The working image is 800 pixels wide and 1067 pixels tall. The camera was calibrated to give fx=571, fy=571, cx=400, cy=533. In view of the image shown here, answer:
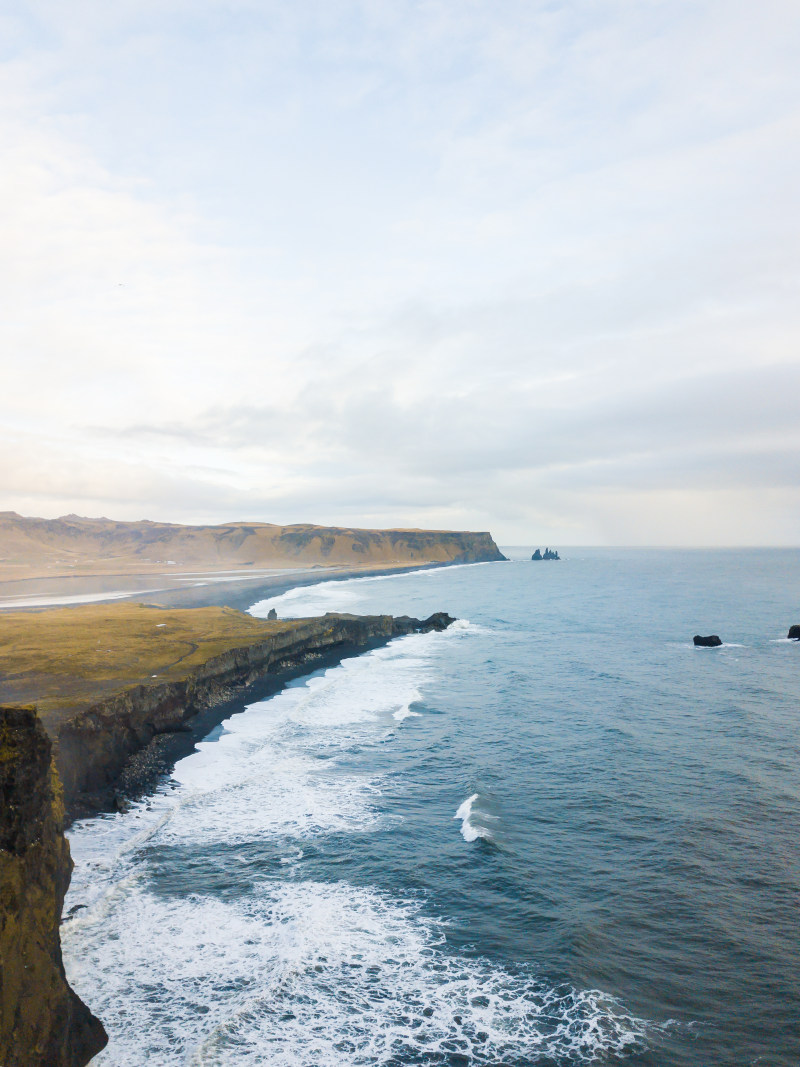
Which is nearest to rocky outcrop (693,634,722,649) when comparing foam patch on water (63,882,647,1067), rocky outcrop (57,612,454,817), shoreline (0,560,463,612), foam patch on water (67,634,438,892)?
foam patch on water (67,634,438,892)

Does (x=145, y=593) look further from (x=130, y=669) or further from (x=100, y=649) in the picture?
(x=130, y=669)

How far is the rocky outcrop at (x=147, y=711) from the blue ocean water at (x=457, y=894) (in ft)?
6.66

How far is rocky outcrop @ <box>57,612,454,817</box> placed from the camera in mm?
19953

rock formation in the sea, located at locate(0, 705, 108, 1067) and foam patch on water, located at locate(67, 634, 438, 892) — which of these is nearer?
rock formation in the sea, located at locate(0, 705, 108, 1067)

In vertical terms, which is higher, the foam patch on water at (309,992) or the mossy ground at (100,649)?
the mossy ground at (100,649)

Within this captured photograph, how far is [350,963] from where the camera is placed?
1276cm

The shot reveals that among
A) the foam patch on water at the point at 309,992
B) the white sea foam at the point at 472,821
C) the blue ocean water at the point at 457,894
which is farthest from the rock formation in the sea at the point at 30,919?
the white sea foam at the point at 472,821

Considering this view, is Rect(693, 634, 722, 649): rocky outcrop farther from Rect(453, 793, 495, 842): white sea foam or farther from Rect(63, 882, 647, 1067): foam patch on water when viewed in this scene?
Rect(63, 882, 647, 1067): foam patch on water

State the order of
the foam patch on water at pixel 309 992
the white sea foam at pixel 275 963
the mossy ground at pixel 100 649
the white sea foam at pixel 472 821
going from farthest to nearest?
the mossy ground at pixel 100 649 → the white sea foam at pixel 472 821 → the white sea foam at pixel 275 963 → the foam patch on water at pixel 309 992

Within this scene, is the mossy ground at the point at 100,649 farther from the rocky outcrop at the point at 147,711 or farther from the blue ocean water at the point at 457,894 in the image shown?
the blue ocean water at the point at 457,894

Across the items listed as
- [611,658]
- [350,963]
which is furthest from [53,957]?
[611,658]

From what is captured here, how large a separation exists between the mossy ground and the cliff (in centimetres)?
6

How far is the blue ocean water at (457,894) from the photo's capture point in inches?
427

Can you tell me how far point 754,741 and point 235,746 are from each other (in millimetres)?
24096
